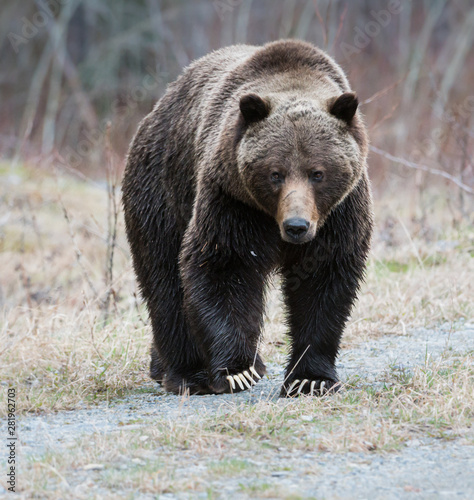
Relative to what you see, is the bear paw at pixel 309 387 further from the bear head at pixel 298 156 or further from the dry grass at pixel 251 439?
the bear head at pixel 298 156

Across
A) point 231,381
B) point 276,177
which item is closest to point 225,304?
point 231,381

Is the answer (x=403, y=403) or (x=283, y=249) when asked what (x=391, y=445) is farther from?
(x=283, y=249)

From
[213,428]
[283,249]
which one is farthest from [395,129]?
[213,428]

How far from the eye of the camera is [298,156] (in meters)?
4.38

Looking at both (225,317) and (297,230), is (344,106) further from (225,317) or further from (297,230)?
(225,317)

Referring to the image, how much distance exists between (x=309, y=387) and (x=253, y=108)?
1.60 meters

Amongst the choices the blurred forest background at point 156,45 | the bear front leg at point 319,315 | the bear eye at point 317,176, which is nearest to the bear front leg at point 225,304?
the bear front leg at point 319,315

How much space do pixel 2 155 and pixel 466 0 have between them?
14565mm

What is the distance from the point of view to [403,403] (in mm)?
4293

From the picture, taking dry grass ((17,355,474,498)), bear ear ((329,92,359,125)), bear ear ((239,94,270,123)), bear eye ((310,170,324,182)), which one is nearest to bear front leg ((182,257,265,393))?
dry grass ((17,355,474,498))

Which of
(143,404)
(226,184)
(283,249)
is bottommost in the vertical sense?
(143,404)

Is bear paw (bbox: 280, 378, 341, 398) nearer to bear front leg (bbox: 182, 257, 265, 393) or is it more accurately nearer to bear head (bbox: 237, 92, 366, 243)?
bear front leg (bbox: 182, 257, 265, 393)

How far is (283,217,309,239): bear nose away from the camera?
13.7 feet

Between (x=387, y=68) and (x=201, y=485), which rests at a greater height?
(x=387, y=68)
